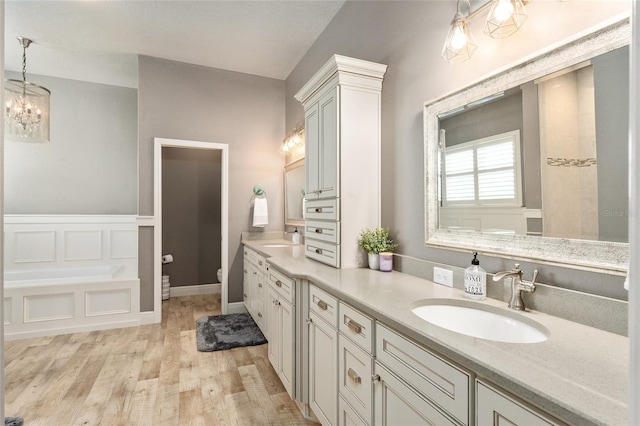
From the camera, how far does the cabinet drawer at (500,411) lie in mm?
697

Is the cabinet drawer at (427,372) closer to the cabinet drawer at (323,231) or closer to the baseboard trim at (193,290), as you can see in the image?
the cabinet drawer at (323,231)

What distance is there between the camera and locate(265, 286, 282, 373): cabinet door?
7.29 feet

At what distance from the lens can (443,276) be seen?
1.61 m

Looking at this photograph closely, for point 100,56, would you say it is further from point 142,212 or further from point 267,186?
point 267,186

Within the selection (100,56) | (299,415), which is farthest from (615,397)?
(100,56)

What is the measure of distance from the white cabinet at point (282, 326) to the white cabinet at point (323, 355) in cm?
16

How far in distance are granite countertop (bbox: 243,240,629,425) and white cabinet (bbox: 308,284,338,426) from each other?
0.99 ft

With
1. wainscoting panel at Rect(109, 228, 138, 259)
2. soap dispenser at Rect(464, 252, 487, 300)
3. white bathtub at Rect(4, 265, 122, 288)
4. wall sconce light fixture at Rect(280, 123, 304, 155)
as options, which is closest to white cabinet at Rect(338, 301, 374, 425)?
soap dispenser at Rect(464, 252, 487, 300)

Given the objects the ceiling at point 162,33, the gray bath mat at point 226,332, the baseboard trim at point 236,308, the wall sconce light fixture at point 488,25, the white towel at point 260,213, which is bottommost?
the gray bath mat at point 226,332

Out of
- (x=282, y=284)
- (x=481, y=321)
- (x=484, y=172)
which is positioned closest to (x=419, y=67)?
(x=484, y=172)

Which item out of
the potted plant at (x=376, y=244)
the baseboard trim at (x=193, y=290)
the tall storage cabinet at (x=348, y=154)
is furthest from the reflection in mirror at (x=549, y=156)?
the baseboard trim at (x=193, y=290)

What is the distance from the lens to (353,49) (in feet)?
8.39

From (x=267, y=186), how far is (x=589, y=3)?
137 inches

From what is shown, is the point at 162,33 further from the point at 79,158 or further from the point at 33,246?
the point at 33,246
